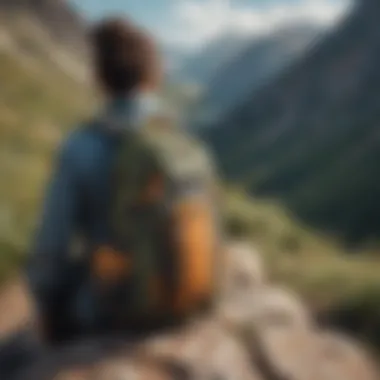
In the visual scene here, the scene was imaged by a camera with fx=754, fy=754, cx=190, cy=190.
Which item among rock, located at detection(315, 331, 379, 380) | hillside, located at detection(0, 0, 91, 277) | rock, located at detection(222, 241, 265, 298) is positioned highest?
hillside, located at detection(0, 0, 91, 277)

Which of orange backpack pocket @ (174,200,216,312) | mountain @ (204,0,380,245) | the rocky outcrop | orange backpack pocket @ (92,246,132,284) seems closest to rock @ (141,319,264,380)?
the rocky outcrop

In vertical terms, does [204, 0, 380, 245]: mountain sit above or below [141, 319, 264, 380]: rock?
above

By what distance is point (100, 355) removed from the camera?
221cm

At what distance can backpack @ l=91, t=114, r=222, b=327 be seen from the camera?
2.07 metres

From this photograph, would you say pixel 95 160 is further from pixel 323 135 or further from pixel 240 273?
pixel 323 135

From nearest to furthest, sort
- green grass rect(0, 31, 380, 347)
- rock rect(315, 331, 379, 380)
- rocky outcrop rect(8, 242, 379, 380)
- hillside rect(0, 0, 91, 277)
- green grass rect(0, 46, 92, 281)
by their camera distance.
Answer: rocky outcrop rect(8, 242, 379, 380)
rock rect(315, 331, 379, 380)
green grass rect(0, 31, 380, 347)
green grass rect(0, 46, 92, 281)
hillside rect(0, 0, 91, 277)

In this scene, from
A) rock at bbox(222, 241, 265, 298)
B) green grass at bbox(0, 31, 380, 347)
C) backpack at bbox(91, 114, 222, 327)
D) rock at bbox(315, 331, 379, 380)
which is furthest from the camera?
green grass at bbox(0, 31, 380, 347)

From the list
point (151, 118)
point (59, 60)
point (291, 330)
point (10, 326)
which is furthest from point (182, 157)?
point (59, 60)

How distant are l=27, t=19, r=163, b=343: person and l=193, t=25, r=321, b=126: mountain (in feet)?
34.3

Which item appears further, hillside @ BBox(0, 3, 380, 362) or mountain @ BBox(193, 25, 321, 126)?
mountain @ BBox(193, 25, 321, 126)

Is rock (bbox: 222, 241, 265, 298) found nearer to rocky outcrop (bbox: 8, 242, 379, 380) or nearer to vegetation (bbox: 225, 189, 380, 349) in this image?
rocky outcrop (bbox: 8, 242, 379, 380)

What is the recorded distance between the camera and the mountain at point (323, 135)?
9125 mm

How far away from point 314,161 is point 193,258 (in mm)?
10786

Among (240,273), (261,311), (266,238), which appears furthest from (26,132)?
(261,311)
